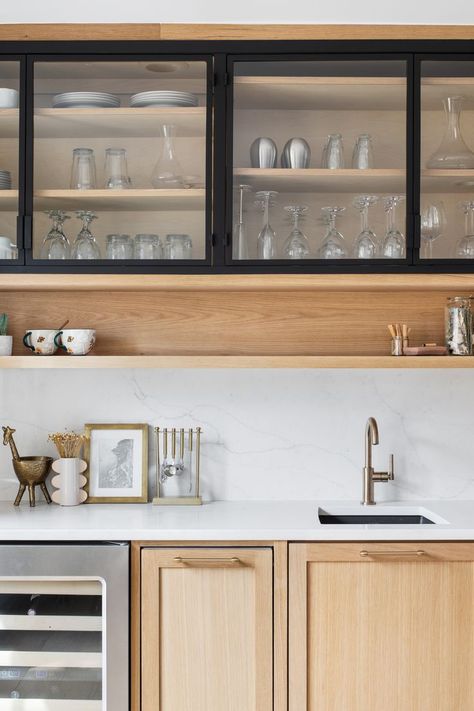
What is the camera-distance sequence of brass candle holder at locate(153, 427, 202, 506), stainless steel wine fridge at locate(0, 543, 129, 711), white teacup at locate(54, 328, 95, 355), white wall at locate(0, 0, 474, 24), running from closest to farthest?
1. stainless steel wine fridge at locate(0, 543, 129, 711)
2. white wall at locate(0, 0, 474, 24)
3. white teacup at locate(54, 328, 95, 355)
4. brass candle holder at locate(153, 427, 202, 506)

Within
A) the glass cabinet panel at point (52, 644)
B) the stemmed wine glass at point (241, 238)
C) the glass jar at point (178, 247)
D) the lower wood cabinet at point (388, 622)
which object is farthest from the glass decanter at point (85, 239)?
the lower wood cabinet at point (388, 622)

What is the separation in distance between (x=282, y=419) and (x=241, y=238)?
2.31ft

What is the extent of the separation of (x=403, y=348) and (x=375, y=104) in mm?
804

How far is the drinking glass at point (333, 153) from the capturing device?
239 cm

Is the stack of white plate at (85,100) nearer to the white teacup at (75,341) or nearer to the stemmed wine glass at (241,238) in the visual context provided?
the stemmed wine glass at (241,238)

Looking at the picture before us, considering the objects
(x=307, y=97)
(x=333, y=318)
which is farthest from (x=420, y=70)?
(x=333, y=318)

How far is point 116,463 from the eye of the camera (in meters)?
2.63

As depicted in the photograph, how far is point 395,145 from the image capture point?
2.37m

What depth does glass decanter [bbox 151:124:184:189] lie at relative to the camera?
2.38 m

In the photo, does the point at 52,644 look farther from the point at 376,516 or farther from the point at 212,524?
the point at 376,516

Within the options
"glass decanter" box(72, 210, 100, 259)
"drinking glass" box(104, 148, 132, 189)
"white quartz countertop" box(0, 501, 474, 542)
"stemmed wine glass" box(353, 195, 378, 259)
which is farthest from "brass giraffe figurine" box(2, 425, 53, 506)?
"stemmed wine glass" box(353, 195, 378, 259)

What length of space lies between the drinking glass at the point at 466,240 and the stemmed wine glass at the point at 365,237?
27 centimetres

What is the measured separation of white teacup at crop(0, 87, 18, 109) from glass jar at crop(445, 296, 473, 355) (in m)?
1.60

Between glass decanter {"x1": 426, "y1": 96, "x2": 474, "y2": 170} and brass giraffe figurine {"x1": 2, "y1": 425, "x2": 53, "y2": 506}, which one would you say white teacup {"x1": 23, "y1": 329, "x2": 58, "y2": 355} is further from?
glass decanter {"x1": 426, "y1": 96, "x2": 474, "y2": 170}
